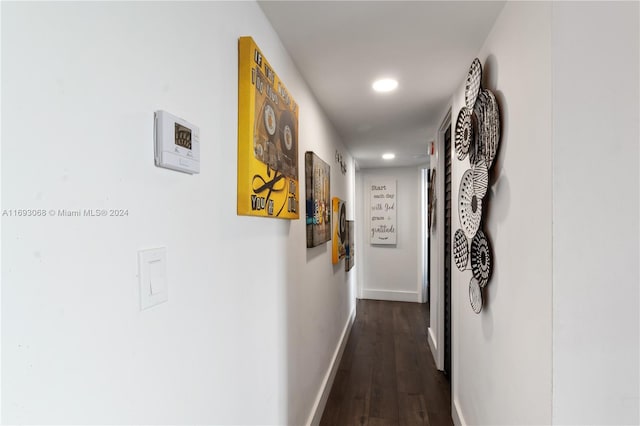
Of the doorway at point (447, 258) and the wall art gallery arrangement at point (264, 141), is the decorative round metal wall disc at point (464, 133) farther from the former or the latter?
the doorway at point (447, 258)

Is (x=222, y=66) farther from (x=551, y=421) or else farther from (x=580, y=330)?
(x=551, y=421)

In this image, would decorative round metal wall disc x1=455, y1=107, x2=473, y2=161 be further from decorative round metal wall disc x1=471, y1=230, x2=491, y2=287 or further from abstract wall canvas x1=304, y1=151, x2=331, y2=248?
abstract wall canvas x1=304, y1=151, x2=331, y2=248

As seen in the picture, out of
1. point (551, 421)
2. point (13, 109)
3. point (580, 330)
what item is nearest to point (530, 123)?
point (580, 330)

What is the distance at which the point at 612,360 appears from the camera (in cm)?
86

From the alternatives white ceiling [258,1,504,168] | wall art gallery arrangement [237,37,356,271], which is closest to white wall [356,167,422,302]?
white ceiling [258,1,504,168]

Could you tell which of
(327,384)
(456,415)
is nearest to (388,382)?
(327,384)

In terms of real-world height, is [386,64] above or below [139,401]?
above

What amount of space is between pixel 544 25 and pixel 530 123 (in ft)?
0.91

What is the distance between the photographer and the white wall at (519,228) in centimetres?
92

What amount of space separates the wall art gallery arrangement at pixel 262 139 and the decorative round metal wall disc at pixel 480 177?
2.77ft

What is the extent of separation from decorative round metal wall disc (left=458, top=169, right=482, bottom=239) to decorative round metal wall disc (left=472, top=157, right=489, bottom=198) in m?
0.03

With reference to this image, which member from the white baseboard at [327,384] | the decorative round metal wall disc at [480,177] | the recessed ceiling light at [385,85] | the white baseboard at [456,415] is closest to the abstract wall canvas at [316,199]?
the recessed ceiling light at [385,85]

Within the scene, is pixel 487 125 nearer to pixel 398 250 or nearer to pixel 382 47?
pixel 382 47

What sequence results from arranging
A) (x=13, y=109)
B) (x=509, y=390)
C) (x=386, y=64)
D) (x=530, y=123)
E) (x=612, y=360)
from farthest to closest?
(x=386, y=64) → (x=509, y=390) → (x=530, y=123) → (x=612, y=360) → (x=13, y=109)
